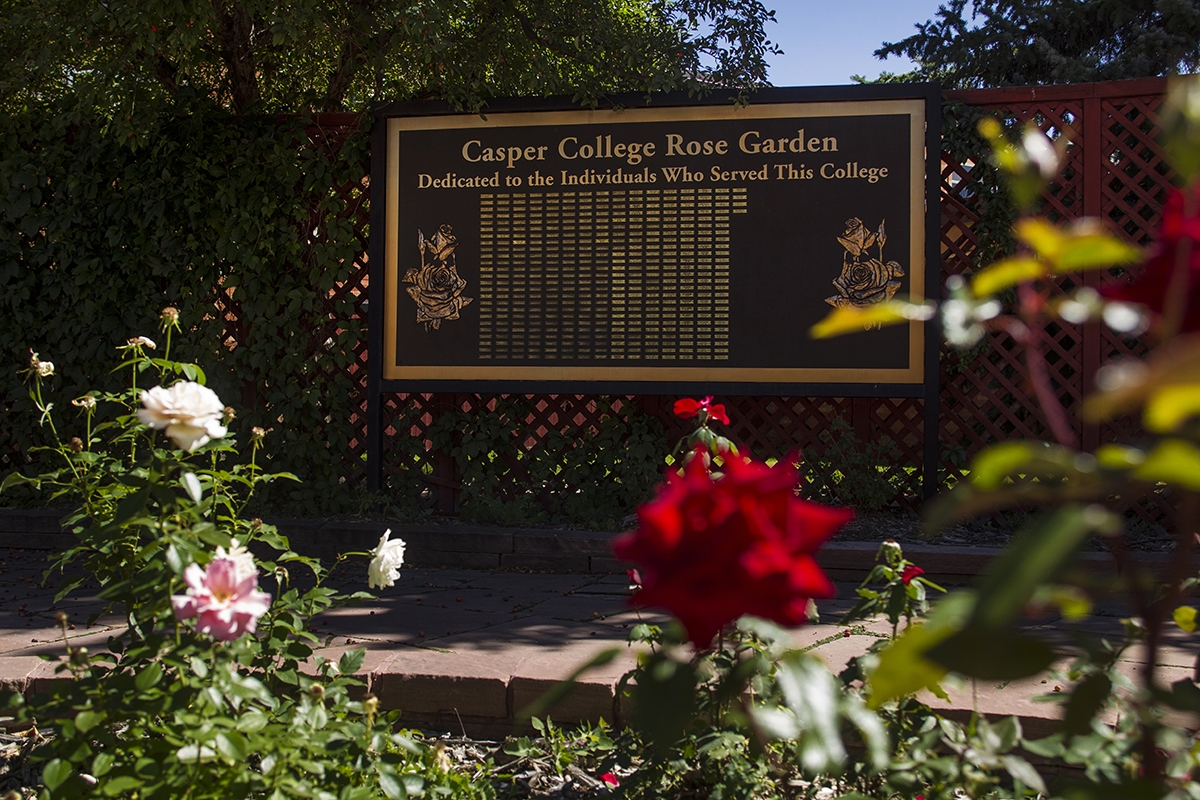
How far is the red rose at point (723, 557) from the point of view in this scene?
0.74m

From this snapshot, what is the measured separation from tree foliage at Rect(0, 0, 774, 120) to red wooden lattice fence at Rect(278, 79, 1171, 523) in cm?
54

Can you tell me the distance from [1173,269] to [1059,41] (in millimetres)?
15347

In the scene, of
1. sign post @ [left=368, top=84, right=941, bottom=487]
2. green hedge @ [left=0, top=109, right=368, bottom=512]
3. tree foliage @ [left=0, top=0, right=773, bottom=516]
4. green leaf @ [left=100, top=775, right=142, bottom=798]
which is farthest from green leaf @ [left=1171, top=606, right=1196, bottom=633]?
green hedge @ [left=0, top=109, right=368, bottom=512]

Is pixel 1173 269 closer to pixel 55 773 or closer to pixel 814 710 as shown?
pixel 814 710

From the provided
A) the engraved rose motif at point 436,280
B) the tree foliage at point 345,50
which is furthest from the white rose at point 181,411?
the engraved rose motif at point 436,280

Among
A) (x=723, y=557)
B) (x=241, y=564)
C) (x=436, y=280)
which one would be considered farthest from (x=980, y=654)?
(x=436, y=280)

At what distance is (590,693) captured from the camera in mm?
2746

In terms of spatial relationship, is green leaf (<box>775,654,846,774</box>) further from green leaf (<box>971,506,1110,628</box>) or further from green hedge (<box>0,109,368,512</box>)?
green hedge (<box>0,109,368,512</box>)

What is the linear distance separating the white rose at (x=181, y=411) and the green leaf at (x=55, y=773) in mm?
546

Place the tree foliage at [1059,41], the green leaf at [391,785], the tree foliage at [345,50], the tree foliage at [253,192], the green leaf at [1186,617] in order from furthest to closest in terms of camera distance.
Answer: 1. the tree foliage at [1059,41]
2. the tree foliage at [253,192]
3. the tree foliage at [345,50]
4. the green leaf at [391,785]
5. the green leaf at [1186,617]

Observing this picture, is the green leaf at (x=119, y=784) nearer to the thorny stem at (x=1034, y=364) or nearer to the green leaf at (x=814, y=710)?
the green leaf at (x=814, y=710)

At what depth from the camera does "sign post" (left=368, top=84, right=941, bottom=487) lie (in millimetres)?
5180

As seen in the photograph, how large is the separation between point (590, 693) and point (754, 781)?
98cm

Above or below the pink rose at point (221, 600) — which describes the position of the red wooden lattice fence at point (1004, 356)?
above
